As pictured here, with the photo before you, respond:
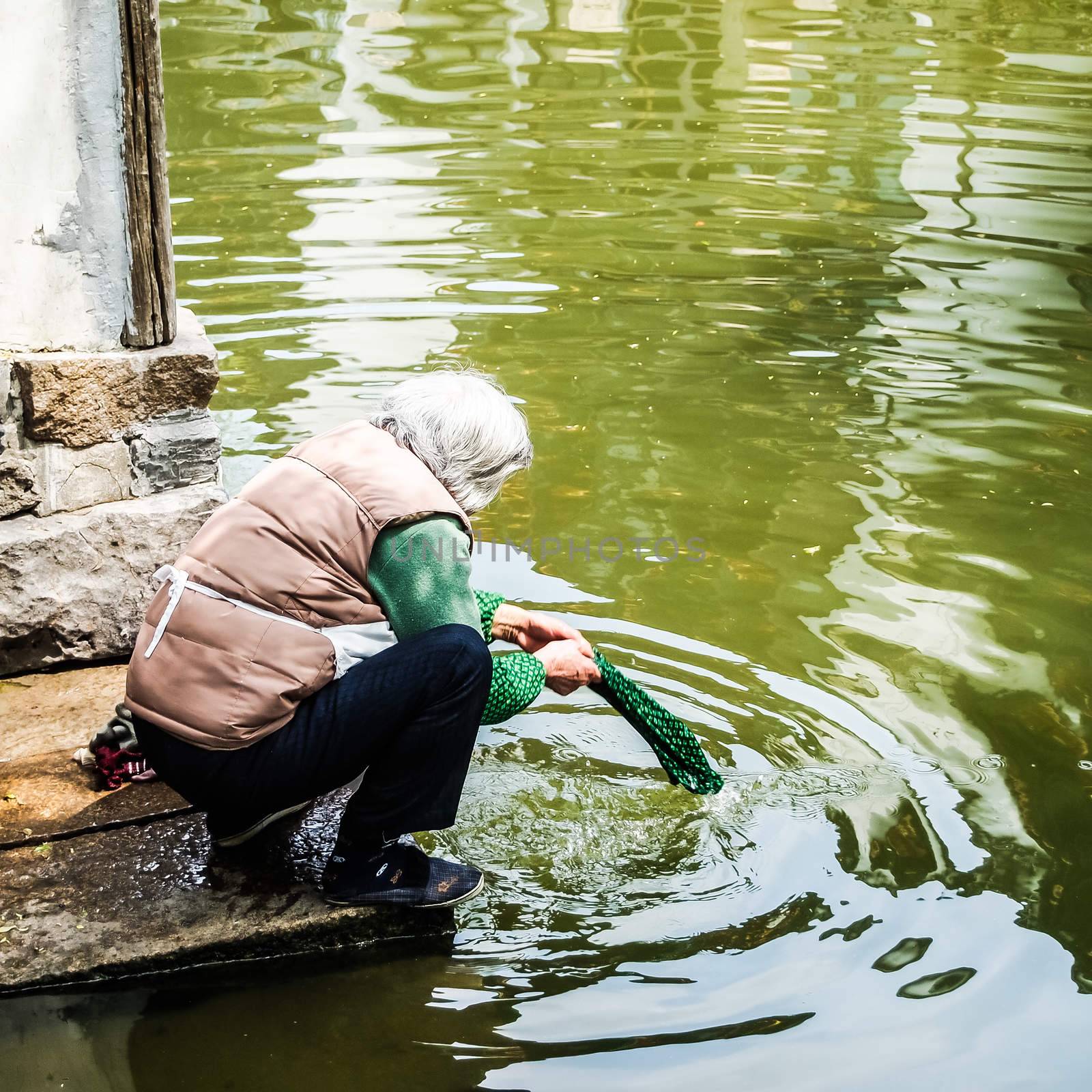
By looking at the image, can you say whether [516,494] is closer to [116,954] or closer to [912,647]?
[912,647]

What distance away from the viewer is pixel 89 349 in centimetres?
383

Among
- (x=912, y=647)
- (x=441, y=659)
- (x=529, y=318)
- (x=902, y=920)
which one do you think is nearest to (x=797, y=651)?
(x=912, y=647)

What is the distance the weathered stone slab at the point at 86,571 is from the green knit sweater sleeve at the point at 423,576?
124 cm

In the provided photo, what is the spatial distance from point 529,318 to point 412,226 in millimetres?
1973

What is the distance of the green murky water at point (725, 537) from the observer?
303 cm

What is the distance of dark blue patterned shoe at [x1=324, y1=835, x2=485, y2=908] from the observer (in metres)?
3.21

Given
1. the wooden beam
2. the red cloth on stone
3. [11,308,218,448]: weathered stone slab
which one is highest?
the wooden beam

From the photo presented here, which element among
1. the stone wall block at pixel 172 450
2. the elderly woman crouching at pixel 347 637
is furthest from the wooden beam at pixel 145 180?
the elderly woman crouching at pixel 347 637

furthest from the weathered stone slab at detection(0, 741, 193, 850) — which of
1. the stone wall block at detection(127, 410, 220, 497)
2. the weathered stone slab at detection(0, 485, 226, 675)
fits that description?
the stone wall block at detection(127, 410, 220, 497)

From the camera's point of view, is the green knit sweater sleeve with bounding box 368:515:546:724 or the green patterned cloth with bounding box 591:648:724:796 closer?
the green knit sweater sleeve with bounding box 368:515:546:724

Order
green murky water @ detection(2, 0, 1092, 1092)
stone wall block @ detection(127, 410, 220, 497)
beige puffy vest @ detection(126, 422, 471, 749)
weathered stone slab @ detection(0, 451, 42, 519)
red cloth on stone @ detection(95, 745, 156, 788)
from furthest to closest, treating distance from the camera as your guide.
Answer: stone wall block @ detection(127, 410, 220, 497), weathered stone slab @ detection(0, 451, 42, 519), red cloth on stone @ detection(95, 745, 156, 788), green murky water @ detection(2, 0, 1092, 1092), beige puffy vest @ detection(126, 422, 471, 749)

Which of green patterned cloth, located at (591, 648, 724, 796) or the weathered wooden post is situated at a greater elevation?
the weathered wooden post
